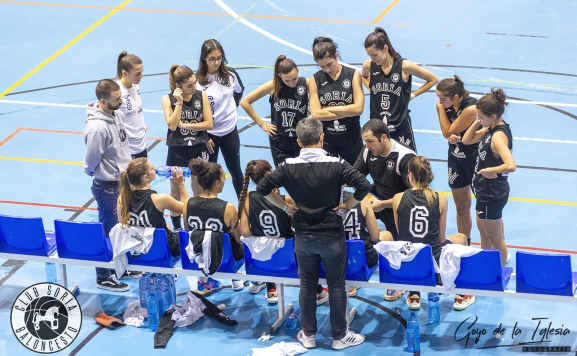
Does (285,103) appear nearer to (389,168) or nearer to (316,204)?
(389,168)

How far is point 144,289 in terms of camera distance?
8.62m

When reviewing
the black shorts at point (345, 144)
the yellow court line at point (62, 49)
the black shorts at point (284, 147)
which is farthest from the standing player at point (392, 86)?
the yellow court line at point (62, 49)

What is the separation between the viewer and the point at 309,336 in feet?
26.4

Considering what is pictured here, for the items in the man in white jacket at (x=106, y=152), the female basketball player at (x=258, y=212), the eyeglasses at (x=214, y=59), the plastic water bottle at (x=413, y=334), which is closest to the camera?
the plastic water bottle at (x=413, y=334)

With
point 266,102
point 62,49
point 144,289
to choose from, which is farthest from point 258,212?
point 62,49

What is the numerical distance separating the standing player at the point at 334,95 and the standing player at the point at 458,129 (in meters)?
0.90

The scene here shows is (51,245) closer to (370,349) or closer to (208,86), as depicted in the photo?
(208,86)

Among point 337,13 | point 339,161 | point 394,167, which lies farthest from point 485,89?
point 339,161

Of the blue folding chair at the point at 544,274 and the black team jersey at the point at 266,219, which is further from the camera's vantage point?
the black team jersey at the point at 266,219

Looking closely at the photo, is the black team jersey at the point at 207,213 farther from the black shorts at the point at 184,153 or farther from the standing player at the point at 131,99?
the standing player at the point at 131,99

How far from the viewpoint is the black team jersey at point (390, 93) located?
941 cm

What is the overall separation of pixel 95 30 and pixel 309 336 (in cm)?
1124

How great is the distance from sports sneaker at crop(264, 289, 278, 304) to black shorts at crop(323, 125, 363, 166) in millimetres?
1727

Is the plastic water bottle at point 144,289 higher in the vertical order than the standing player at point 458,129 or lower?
lower
